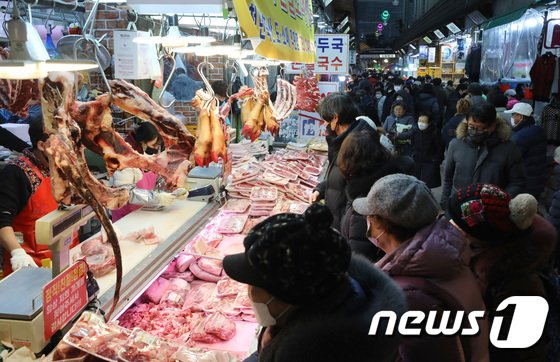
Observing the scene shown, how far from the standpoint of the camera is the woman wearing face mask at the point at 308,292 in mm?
1476

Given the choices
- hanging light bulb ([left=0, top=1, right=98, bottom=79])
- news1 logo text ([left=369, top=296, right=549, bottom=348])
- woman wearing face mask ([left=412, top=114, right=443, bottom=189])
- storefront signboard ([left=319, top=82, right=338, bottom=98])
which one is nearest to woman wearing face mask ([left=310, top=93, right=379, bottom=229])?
news1 logo text ([left=369, top=296, right=549, bottom=348])

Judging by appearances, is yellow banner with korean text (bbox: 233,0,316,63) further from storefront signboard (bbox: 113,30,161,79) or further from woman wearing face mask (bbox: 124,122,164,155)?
woman wearing face mask (bbox: 124,122,164,155)

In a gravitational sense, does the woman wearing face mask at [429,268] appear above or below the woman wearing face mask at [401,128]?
above

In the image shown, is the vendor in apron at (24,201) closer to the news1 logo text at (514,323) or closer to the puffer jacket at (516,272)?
the news1 logo text at (514,323)

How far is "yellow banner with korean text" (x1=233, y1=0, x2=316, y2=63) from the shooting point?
8.11 ft

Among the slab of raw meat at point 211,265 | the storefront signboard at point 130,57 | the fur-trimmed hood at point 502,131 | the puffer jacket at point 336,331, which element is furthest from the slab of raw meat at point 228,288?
the fur-trimmed hood at point 502,131

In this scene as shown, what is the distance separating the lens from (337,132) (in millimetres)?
5156

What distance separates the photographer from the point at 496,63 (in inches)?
564

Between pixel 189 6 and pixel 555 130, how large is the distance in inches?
329

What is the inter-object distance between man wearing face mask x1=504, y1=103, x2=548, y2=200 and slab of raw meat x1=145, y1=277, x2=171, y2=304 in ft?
16.9

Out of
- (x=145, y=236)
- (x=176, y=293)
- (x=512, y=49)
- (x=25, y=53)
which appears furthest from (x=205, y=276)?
(x=512, y=49)

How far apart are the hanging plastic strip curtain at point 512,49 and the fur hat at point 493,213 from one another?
385 inches

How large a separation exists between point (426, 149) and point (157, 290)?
251 inches

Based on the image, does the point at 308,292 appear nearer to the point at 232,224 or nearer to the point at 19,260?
the point at 19,260
